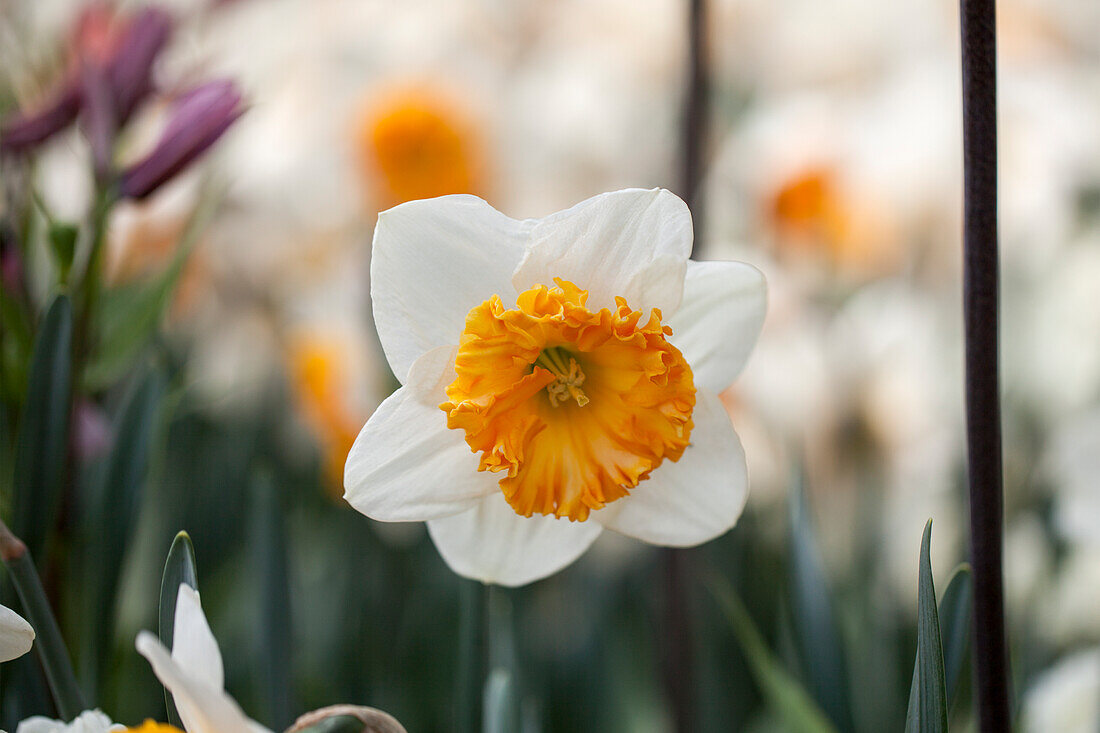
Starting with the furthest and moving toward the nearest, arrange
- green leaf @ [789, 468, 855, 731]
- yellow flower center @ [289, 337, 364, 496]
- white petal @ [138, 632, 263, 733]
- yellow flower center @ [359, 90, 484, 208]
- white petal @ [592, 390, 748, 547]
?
yellow flower center @ [359, 90, 484, 208] → yellow flower center @ [289, 337, 364, 496] → green leaf @ [789, 468, 855, 731] → white petal @ [592, 390, 748, 547] → white petal @ [138, 632, 263, 733]

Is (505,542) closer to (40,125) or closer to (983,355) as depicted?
(983,355)

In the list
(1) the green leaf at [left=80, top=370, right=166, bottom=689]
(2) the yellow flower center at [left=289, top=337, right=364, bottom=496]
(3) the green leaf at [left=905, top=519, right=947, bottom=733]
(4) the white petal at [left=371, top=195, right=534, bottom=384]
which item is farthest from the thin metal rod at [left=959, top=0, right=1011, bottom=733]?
(2) the yellow flower center at [left=289, top=337, right=364, bottom=496]

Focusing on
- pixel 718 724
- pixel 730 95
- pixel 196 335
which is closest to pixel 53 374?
pixel 718 724

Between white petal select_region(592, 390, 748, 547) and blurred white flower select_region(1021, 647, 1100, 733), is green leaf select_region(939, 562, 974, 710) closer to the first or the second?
white petal select_region(592, 390, 748, 547)

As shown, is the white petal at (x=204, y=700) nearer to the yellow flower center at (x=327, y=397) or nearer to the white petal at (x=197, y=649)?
the white petal at (x=197, y=649)

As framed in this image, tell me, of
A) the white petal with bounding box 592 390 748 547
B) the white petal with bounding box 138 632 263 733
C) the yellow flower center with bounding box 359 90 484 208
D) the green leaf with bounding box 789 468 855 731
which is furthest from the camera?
the yellow flower center with bounding box 359 90 484 208
